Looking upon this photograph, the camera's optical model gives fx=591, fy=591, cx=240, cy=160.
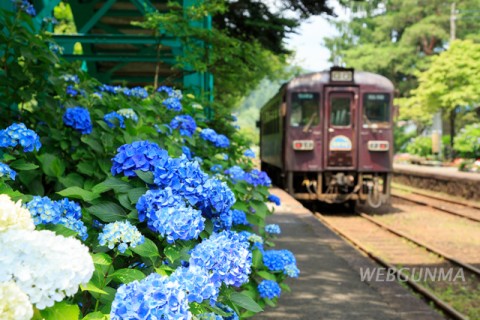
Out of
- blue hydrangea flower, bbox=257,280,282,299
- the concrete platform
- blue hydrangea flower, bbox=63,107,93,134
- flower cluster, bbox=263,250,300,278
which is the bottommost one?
the concrete platform

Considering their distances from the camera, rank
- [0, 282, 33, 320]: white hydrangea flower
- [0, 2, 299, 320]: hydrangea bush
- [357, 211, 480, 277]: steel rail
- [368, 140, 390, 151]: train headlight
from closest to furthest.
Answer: [0, 282, 33, 320]: white hydrangea flower, [0, 2, 299, 320]: hydrangea bush, [357, 211, 480, 277]: steel rail, [368, 140, 390, 151]: train headlight

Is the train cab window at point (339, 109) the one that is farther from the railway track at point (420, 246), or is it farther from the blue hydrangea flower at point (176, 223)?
the blue hydrangea flower at point (176, 223)

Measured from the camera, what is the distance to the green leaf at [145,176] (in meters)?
2.18

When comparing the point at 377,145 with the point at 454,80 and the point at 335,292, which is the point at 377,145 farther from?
the point at 454,80

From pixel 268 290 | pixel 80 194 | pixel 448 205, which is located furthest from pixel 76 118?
pixel 448 205

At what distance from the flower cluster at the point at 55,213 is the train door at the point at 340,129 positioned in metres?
10.8

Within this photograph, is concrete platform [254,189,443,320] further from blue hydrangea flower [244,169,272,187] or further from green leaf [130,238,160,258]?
green leaf [130,238,160,258]

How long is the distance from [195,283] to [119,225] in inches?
14.4

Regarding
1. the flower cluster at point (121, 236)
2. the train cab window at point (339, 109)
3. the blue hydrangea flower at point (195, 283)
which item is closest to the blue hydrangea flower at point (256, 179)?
the flower cluster at point (121, 236)

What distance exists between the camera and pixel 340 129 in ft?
41.5

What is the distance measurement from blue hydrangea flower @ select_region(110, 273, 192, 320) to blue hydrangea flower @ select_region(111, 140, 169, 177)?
846mm

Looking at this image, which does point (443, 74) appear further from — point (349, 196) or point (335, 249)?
point (335, 249)

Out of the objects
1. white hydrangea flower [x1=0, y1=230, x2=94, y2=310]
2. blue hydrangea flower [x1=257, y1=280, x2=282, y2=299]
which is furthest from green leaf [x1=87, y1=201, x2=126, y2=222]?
blue hydrangea flower [x1=257, y1=280, x2=282, y2=299]

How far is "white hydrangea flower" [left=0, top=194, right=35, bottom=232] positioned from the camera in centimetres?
125
